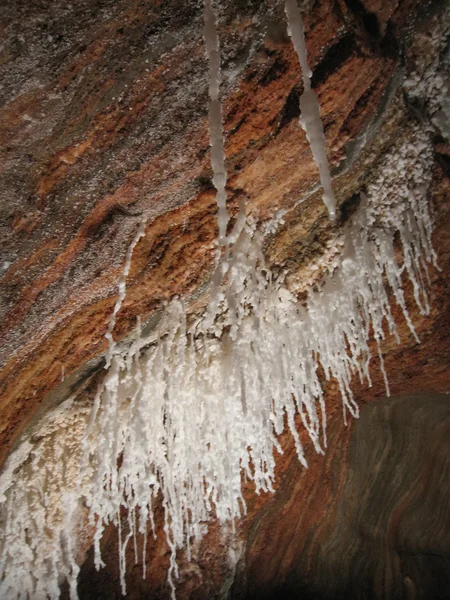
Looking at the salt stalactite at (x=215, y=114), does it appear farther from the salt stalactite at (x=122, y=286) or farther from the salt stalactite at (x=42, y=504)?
the salt stalactite at (x=42, y=504)

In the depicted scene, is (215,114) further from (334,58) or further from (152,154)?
(334,58)

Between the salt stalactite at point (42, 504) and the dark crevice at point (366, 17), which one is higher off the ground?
the dark crevice at point (366, 17)

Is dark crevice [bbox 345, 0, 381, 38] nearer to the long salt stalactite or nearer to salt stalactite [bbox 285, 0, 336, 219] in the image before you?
salt stalactite [bbox 285, 0, 336, 219]

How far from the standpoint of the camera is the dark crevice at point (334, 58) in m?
2.07

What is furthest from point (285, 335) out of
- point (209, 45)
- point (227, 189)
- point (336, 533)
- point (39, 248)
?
point (336, 533)

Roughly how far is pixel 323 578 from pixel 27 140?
15.2 ft

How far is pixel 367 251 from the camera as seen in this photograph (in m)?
2.75

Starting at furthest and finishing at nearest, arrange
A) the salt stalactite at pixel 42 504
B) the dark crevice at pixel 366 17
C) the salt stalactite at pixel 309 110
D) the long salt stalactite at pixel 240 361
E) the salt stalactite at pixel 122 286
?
the salt stalactite at pixel 42 504 < the long salt stalactite at pixel 240 361 < the salt stalactite at pixel 122 286 < the dark crevice at pixel 366 17 < the salt stalactite at pixel 309 110

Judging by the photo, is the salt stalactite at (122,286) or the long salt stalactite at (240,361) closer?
the salt stalactite at (122,286)

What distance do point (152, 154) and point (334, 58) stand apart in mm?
940

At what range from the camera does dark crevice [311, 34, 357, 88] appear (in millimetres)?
2068

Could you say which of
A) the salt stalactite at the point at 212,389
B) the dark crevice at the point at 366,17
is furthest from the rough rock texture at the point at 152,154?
the salt stalactite at the point at 212,389

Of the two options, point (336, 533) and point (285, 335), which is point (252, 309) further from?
point (336, 533)

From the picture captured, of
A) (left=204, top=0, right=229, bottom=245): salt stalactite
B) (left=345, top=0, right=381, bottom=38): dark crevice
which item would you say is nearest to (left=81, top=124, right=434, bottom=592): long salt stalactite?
(left=204, top=0, right=229, bottom=245): salt stalactite
